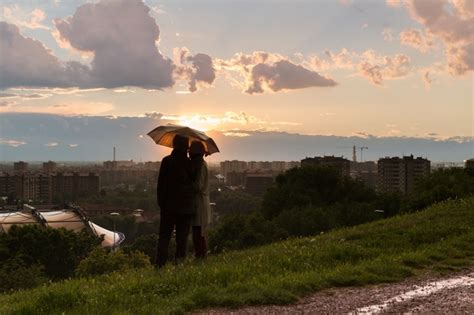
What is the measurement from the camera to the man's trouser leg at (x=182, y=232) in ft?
35.9

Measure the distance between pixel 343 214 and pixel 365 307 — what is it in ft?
156

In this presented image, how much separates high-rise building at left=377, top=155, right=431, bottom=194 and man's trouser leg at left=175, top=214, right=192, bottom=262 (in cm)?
10783

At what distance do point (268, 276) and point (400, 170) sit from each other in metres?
118

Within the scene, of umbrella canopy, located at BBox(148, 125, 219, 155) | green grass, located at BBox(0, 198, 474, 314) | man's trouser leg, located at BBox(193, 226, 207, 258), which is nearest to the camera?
green grass, located at BBox(0, 198, 474, 314)

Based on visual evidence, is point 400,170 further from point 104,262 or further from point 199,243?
point 199,243

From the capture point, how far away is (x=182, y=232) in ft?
36.3

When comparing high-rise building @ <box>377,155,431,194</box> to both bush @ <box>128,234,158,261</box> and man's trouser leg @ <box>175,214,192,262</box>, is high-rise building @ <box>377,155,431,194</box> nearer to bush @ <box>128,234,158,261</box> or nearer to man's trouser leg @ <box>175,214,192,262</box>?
bush @ <box>128,234,158,261</box>

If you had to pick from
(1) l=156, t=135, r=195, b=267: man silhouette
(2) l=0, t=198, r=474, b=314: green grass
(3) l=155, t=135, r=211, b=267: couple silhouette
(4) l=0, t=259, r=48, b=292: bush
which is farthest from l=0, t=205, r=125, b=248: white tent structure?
(1) l=156, t=135, r=195, b=267: man silhouette

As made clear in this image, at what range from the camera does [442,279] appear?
9797 mm

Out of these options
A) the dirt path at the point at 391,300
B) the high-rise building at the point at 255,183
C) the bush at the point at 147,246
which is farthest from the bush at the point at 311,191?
the high-rise building at the point at 255,183

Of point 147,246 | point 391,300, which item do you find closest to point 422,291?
point 391,300

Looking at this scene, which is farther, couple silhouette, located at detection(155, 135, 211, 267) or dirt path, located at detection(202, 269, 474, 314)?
couple silhouette, located at detection(155, 135, 211, 267)

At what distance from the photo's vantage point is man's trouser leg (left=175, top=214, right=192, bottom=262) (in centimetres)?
1094

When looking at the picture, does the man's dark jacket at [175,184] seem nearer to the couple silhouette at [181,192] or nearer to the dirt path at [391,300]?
the couple silhouette at [181,192]
